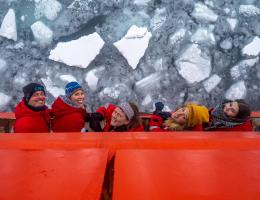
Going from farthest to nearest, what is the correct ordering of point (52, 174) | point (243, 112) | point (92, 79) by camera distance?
point (92, 79), point (243, 112), point (52, 174)

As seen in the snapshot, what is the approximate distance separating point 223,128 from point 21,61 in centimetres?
192

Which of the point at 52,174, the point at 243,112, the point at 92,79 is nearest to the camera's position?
the point at 52,174

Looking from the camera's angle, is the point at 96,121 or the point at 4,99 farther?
the point at 4,99

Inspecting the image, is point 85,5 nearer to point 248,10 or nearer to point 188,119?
point 248,10

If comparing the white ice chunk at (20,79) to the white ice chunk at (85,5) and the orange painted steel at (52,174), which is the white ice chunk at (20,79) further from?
the orange painted steel at (52,174)

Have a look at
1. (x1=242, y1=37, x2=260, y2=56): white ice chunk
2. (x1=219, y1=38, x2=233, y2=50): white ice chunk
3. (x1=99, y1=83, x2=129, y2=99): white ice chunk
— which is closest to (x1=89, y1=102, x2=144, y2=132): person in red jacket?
(x1=99, y1=83, x2=129, y2=99): white ice chunk

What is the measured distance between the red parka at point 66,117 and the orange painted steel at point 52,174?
1.04 meters

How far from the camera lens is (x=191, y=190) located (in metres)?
0.37

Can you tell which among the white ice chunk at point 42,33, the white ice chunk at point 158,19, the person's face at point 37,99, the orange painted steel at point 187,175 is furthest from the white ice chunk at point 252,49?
the orange painted steel at point 187,175

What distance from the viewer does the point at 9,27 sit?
272 cm

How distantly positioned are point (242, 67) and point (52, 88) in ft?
5.70

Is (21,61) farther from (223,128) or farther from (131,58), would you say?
(223,128)

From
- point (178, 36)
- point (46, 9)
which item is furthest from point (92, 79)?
point (178, 36)

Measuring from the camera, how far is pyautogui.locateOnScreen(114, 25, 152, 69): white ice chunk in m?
2.75
